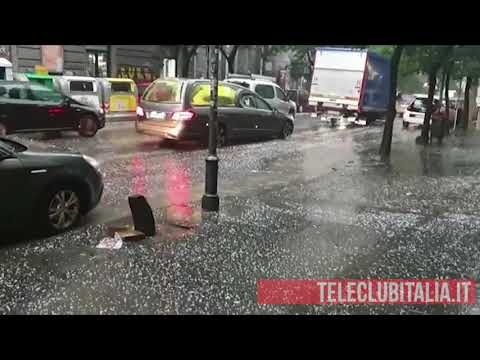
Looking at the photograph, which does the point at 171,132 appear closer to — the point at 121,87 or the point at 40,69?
the point at 121,87

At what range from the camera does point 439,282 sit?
5805 mm

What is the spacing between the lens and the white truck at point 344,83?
78.8ft

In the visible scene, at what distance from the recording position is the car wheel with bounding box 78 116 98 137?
→ 1639cm

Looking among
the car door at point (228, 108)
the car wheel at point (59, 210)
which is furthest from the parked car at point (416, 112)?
the car wheel at point (59, 210)

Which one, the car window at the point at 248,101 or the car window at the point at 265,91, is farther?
the car window at the point at 265,91

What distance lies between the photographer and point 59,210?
6824 mm

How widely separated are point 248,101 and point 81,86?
22.2 feet

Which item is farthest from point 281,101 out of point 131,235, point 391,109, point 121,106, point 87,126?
point 131,235

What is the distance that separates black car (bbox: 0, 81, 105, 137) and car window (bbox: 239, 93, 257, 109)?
432cm

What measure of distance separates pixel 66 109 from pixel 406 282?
12378 millimetres

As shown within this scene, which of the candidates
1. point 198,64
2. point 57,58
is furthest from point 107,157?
point 198,64

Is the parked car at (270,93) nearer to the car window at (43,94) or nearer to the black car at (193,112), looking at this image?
the black car at (193,112)
